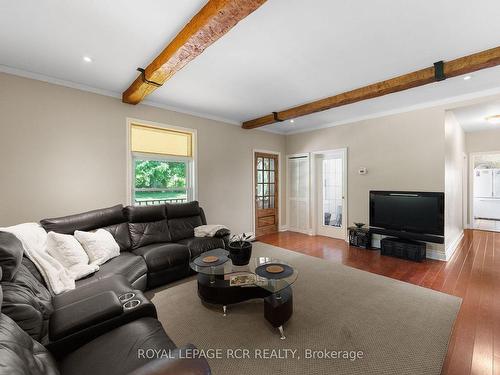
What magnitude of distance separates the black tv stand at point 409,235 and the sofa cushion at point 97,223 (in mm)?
4244

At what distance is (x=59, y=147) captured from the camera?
3027 mm

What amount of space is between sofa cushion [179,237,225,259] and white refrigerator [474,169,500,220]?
8.43 m

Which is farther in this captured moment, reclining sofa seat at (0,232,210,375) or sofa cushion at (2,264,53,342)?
sofa cushion at (2,264,53,342)

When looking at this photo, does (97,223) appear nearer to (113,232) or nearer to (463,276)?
(113,232)

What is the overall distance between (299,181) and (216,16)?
4676 millimetres

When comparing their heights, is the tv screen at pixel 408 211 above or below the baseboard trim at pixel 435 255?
above

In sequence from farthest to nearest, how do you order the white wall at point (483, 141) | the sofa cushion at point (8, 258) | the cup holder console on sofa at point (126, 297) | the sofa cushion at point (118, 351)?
the white wall at point (483, 141) → the cup holder console on sofa at point (126, 297) → the sofa cushion at point (8, 258) → the sofa cushion at point (118, 351)

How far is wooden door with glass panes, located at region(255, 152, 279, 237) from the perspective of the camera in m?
5.60

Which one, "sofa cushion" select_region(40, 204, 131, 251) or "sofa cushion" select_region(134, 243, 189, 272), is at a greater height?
"sofa cushion" select_region(40, 204, 131, 251)

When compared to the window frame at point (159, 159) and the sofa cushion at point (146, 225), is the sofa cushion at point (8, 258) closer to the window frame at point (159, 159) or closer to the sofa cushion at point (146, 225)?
the sofa cushion at point (146, 225)

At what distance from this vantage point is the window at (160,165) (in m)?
3.77

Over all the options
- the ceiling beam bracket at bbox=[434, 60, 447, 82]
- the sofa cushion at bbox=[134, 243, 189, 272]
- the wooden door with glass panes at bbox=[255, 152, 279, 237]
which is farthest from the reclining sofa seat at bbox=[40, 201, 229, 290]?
the ceiling beam bracket at bbox=[434, 60, 447, 82]

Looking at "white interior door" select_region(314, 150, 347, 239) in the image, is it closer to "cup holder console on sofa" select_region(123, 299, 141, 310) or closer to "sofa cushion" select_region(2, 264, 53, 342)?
"cup holder console on sofa" select_region(123, 299, 141, 310)

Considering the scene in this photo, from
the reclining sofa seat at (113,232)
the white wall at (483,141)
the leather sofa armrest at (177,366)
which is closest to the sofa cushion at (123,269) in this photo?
the reclining sofa seat at (113,232)
